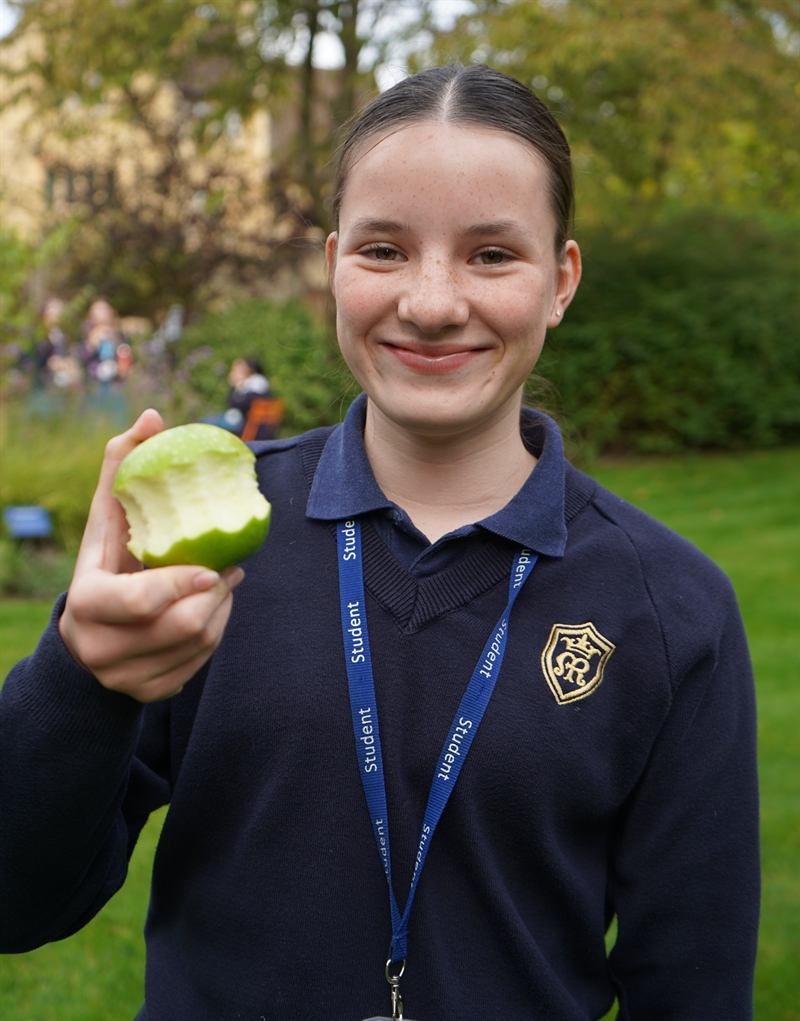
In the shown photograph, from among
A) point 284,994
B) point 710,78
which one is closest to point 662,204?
point 710,78

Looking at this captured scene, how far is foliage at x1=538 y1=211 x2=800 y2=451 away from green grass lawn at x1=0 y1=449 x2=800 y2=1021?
2.08 metres

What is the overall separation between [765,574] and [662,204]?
31.4 ft

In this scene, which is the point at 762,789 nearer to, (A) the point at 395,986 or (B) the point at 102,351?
(A) the point at 395,986

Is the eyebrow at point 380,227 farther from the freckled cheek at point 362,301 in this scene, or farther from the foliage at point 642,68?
the foliage at point 642,68

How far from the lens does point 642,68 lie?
40.4ft

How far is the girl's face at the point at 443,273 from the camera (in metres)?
1.76

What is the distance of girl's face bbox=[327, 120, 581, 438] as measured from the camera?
69.5 inches

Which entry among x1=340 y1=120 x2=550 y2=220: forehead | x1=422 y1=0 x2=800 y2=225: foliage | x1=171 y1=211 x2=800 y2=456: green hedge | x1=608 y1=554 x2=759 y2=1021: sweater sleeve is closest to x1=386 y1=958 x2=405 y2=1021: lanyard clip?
x1=608 y1=554 x2=759 y2=1021: sweater sleeve

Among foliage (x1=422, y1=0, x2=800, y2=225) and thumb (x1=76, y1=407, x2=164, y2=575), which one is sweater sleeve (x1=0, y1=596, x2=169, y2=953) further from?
foliage (x1=422, y1=0, x2=800, y2=225)

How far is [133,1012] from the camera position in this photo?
3.56 m

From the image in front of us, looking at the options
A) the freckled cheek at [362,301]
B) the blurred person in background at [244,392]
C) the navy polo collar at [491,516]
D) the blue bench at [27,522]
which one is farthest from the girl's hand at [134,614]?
the blurred person in background at [244,392]

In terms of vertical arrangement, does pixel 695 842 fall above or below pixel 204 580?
below

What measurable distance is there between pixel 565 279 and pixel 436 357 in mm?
414

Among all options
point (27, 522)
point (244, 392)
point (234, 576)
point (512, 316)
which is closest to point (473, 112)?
point (512, 316)
